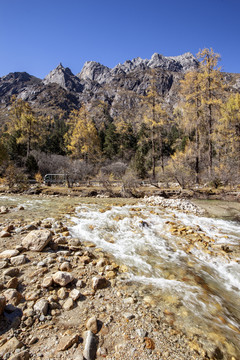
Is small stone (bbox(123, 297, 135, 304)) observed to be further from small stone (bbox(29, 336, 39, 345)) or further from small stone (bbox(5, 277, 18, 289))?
small stone (bbox(5, 277, 18, 289))

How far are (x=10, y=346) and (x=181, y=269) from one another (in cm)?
296

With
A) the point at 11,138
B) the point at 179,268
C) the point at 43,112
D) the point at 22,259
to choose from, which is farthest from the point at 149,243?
the point at 43,112


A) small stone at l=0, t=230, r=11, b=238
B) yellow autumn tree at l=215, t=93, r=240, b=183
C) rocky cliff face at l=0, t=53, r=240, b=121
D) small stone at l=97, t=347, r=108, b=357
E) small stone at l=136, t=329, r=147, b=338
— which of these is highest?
rocky cliff face at l=0, t=53, r=240, b=121

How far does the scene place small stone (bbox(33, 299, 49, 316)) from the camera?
6.53 feet

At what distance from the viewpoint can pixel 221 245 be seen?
4688 millimetres

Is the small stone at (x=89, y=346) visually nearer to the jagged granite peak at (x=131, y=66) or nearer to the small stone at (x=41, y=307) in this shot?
the small stone at (x=41, y=307)

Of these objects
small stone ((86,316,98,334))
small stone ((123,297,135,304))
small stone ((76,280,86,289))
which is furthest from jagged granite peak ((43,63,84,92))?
small stone ((86,316,98,334))

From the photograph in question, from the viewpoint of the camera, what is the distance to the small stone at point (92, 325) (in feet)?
6.08

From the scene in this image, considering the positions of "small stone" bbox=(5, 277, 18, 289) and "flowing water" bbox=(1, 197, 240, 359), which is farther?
"small stone" bbox=(5, 277, 18, 289)

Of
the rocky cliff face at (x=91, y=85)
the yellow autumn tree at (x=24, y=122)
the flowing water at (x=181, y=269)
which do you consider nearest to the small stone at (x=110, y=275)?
the flowing water at (x=181, y=269)

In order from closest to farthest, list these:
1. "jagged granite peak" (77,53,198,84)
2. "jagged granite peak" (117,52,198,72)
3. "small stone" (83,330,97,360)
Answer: "small stone" (83,330,97,360) < "jagged granite peak" (77,53,198,84) < "jagged granite peak" (117,52,198,72)

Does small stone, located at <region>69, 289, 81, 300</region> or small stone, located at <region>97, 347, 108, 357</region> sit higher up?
small stone, located at <region>69, 289, 81, 300</region>

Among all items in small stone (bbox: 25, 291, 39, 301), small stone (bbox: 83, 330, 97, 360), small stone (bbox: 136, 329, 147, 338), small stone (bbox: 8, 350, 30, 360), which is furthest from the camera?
small stone (bbox: 25, 291, 39, 301)

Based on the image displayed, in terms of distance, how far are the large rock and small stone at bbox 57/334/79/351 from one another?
1.96 meters
